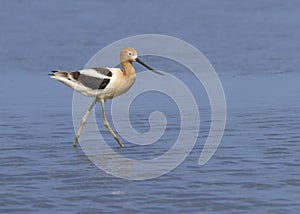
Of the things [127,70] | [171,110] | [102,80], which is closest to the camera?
[102,80]

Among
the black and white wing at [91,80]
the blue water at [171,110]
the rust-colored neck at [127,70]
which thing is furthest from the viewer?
the rust-colored neck at [127,70]

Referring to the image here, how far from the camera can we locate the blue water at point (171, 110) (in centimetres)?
670

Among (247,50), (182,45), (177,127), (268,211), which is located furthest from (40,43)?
(268,211)

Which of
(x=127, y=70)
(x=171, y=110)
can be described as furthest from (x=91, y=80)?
(x=171, y=110)

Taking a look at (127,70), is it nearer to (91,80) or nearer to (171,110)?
(91,80)

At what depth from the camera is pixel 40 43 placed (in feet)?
53.5

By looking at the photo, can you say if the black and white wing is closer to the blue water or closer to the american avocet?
the american avocet

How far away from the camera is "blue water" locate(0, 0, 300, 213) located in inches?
264

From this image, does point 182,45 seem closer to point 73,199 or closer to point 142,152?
point 142,152

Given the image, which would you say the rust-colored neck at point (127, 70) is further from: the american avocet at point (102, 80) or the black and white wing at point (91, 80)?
the black and white wing at point (91, 80)

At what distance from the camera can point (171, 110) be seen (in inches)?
423

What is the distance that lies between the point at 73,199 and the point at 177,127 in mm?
3240

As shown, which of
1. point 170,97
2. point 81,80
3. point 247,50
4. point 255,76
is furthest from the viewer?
point 247,50

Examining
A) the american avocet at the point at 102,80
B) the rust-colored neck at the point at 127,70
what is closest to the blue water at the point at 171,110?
the american avocet at the point at 102,80
